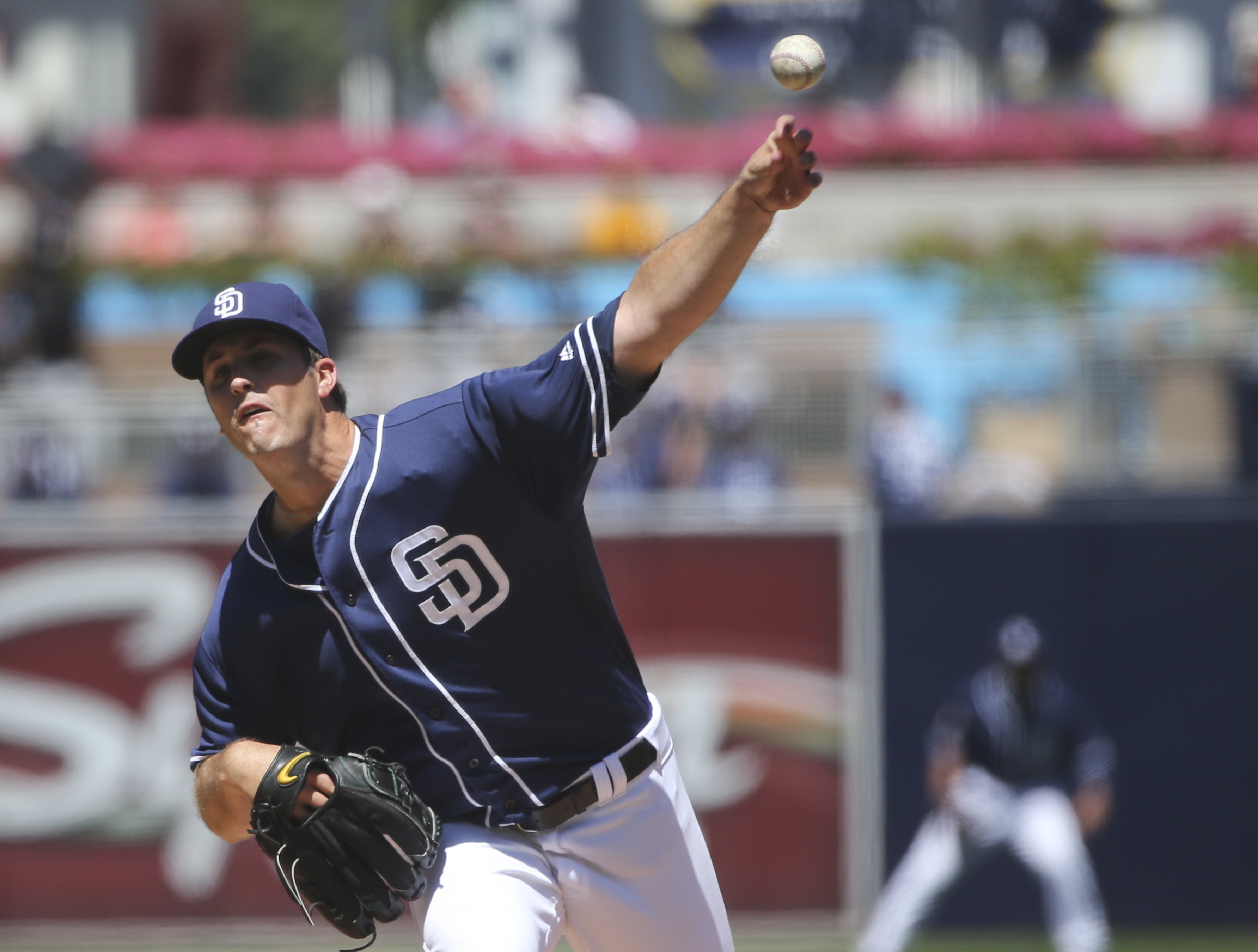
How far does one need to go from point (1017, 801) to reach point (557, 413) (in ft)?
18.5

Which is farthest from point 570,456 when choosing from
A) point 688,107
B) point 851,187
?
point 688,107

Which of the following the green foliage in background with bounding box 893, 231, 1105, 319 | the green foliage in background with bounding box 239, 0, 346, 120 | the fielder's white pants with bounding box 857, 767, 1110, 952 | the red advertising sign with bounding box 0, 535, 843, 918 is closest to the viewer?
the fielder's white pants with bounding box 857, 767, 1110, 952

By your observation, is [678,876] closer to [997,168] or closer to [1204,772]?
[1204,772]

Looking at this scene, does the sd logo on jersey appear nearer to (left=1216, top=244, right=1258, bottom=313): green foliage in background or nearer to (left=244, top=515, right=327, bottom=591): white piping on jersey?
(left=244, top=515, right=327, bottom=591): white piping on jersey

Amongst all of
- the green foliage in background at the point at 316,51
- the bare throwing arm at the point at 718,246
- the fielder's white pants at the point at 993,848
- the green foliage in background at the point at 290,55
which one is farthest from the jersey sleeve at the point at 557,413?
the green foliage in background at the point at 290,55

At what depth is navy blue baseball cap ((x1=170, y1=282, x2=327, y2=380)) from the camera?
11.1 ft

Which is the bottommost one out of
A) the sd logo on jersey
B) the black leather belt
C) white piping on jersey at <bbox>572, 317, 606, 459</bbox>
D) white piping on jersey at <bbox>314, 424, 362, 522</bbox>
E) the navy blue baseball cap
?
the black leather belt

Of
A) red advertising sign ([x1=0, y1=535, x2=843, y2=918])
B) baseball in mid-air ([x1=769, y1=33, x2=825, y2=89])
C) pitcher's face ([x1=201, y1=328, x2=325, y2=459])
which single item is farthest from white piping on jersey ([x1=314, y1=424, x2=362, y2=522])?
red advertising sign ([x1=0, y1=535, x2=843, y2=918])

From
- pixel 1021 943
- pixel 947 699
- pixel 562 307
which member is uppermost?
pixel 562 307

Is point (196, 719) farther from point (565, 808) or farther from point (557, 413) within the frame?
point (557, 413)

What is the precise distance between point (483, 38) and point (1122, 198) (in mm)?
8335

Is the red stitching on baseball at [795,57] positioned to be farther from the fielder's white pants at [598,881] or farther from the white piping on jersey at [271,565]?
the fielder's white pants at [598,881]

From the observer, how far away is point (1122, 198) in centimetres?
1398

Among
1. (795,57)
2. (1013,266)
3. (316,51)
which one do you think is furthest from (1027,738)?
(316,51)
